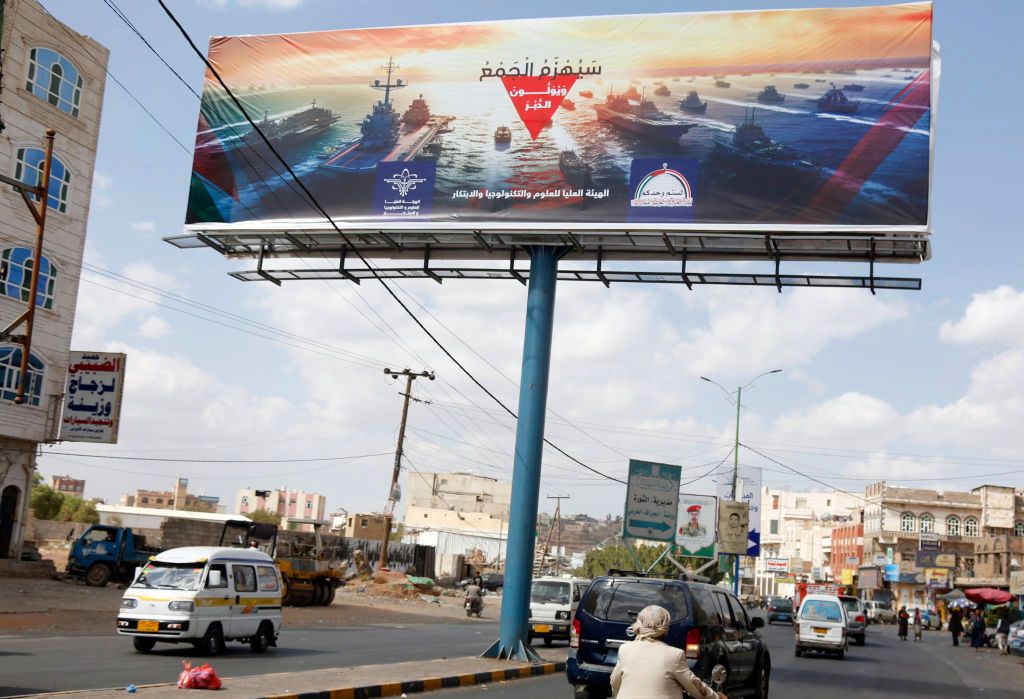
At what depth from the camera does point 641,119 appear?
70.2ft

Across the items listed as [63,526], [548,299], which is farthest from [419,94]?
[63,526]

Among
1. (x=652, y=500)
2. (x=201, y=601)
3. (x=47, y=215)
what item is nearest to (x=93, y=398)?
(x=47, y=215)

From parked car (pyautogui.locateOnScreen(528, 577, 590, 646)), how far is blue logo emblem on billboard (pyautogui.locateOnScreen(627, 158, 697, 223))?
11685mm

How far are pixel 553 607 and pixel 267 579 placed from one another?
9524 mm

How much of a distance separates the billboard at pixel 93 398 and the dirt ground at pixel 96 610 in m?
5.47

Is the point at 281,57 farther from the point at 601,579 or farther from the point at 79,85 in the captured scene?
the point at 79,85

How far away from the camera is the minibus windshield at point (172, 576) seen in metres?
19.3

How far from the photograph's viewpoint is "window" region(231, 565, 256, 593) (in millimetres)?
20375

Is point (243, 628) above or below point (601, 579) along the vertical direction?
below

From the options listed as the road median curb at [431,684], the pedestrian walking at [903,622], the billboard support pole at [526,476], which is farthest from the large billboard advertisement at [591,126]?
the pedestrian walking at [903,622]

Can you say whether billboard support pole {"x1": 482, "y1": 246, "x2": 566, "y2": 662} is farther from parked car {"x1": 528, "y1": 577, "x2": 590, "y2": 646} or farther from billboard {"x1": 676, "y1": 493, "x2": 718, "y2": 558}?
billboard {"x1": 676, "y1": 493, "x2": 718, "y2": 558}

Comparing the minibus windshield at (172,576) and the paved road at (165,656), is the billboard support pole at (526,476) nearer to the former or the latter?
the paved road at (165,656)

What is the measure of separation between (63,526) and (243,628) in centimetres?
6940

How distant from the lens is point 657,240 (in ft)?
70.0
